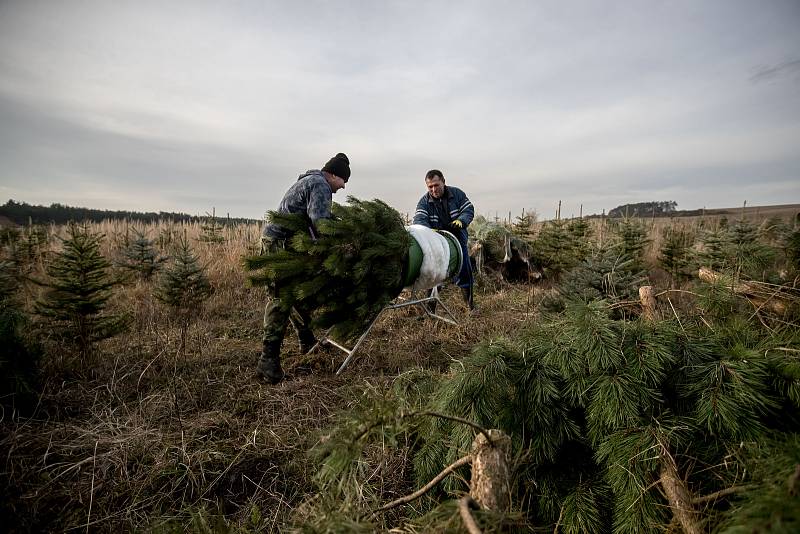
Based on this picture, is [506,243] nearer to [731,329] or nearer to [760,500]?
[731,329]

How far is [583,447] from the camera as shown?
158 centimetres

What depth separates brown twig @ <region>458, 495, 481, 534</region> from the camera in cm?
75

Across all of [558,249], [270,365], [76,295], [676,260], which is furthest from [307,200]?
[676,260]

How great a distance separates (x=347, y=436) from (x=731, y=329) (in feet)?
6.77

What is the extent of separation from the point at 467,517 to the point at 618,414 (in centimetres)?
89

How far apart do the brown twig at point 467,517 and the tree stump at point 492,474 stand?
161 mm

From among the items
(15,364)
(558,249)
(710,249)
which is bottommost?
(15,364)

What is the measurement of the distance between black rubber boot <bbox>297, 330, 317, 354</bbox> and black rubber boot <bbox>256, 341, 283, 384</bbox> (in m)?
0.75

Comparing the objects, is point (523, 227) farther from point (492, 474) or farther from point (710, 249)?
point (492, 474)

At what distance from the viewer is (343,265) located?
281 centimetres

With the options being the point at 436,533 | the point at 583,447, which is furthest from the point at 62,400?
the point at 583,447

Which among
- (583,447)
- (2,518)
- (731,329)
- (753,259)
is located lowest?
(2,518)

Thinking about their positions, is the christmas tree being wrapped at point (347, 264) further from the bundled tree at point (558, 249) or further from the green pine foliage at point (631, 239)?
the green pine foliage at point (631, 239)

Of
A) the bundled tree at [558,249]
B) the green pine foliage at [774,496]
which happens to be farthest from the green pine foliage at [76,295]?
the bundled tree at [558,249]
